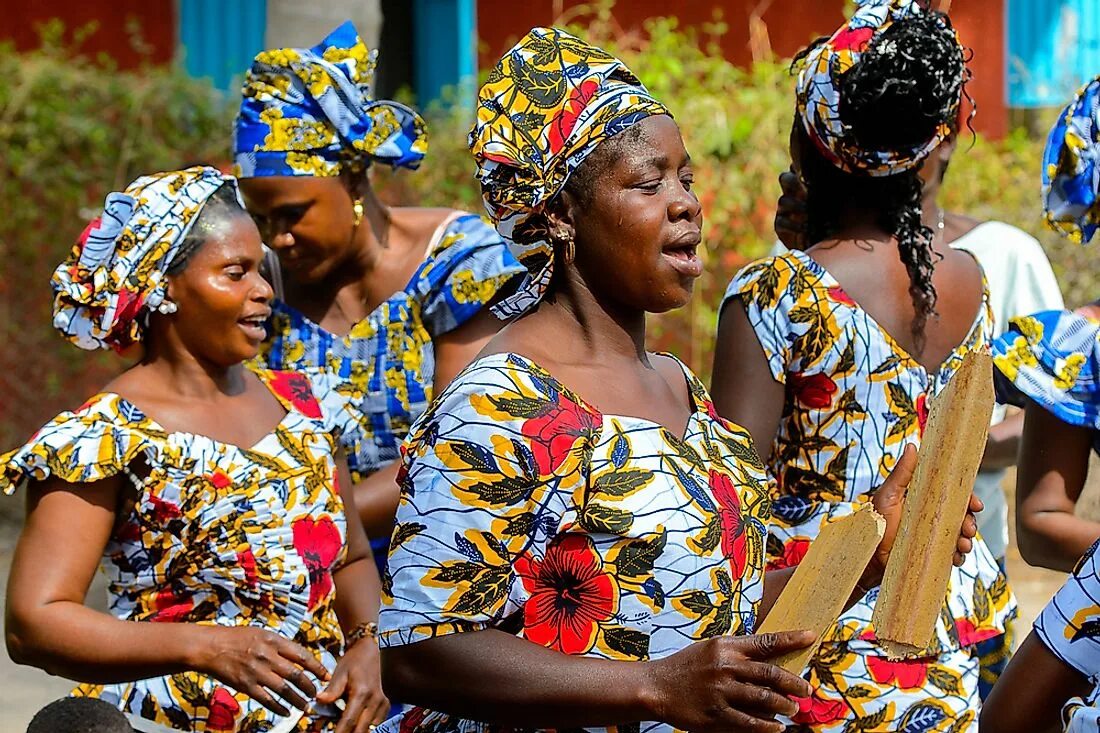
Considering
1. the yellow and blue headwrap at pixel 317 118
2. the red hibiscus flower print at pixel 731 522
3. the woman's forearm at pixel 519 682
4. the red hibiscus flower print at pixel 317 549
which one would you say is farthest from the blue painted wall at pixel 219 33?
the woman's forearm at pixel 519 682

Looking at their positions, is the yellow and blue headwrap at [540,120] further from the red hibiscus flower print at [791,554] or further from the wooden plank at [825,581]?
the red hibiscus flower print at [791,554]

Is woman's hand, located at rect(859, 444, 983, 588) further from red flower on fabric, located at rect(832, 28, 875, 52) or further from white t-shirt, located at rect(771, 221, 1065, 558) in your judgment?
white t-shirt, located at rect(771, 221, 1065, 558)

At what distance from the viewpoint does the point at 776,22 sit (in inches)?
439

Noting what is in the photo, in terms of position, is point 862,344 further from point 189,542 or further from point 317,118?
point 317,118

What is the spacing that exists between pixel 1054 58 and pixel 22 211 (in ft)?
24.1

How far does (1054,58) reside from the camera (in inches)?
464

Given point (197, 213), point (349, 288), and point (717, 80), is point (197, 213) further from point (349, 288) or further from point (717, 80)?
point (717, 80)

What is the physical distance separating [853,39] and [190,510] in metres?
1.82

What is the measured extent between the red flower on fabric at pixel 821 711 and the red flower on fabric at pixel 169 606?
134 cm

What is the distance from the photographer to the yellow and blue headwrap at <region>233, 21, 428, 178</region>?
4398 millimetres

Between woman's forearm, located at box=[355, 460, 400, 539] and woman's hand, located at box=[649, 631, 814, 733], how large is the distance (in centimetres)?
195

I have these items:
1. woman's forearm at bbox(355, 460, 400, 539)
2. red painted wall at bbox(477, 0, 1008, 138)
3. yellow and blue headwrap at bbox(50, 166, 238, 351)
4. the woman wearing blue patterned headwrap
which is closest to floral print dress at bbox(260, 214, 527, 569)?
the woman wearing blue patterned headwrap

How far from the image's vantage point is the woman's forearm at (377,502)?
13.8 feet

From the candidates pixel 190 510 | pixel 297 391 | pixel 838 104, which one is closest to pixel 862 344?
pixel 838 104
